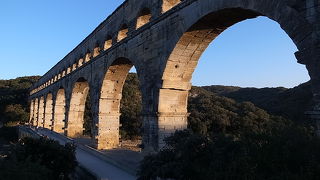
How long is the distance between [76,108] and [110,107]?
24.5 feet

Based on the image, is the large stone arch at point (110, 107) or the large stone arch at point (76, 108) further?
the large stone arch at point (76, 108)

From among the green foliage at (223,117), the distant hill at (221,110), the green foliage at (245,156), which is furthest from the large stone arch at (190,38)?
the green foliage at (223,117)

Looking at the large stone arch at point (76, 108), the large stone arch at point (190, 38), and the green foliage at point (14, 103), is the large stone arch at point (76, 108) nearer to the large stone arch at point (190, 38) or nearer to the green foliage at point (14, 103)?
the large stone arch at point (190, 38)

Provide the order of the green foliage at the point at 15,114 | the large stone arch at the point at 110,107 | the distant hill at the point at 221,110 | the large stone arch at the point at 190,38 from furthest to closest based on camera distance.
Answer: the green foliage at the point at 15,114 → the distant hill at the point at 221,110 → the large stone arch at the point at 110,107 → the large stone arch at the point at 190,38

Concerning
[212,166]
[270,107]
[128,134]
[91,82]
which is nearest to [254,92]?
[270,107]

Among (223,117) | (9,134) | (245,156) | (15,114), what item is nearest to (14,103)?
(15,114)

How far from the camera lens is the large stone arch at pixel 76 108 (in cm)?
2336

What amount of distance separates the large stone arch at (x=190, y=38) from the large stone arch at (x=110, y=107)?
6139 millimetres

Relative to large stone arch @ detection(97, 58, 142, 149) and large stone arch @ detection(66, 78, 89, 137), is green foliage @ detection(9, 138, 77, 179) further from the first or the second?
large stone arch @ detection(66, 78, 89, 137)

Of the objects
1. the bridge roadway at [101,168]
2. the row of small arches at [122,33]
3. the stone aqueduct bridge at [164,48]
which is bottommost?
the bridge roadway at [101,168]

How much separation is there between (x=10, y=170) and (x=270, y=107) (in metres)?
33.0

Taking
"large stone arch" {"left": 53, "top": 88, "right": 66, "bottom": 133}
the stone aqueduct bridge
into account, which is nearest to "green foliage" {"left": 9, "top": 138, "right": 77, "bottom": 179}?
the stone aqueduct bridge

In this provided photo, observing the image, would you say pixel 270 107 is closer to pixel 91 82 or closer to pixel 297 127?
pixel 91 82

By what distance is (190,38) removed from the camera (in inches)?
379
